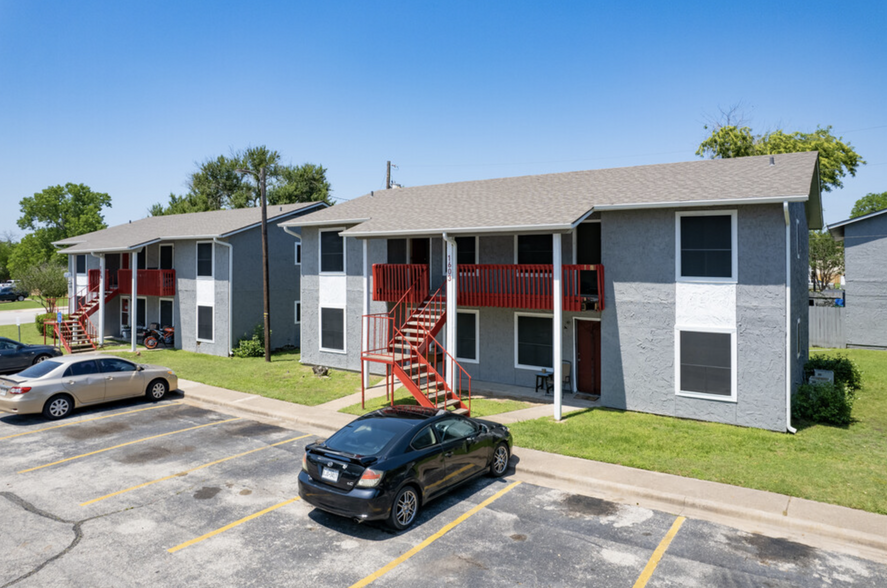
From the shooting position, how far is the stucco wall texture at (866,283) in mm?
25234

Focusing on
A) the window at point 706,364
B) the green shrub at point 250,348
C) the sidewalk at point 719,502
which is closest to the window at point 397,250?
the green shrub at point 250,348

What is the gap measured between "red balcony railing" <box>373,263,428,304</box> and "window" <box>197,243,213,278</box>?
1028cm

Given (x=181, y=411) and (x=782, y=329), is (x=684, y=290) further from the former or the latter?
(x=181, y=411)

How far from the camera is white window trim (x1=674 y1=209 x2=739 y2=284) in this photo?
13055 mm

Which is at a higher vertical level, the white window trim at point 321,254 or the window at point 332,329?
the white window trim at point 321,254

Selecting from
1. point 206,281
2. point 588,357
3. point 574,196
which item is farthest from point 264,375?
point 574,196

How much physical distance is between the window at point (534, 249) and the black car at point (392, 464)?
8.22 m

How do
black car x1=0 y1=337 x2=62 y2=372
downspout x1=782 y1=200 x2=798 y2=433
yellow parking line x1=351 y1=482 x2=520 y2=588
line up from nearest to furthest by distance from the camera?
1. yellow parking line x1=351 y1=482 x2=520 y2=588
2. downspout x1=782 y1=200 x2=798 y2=433
3. black car x1=0 y1=337 x2=62 y2=372

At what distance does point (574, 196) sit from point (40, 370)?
15000mm

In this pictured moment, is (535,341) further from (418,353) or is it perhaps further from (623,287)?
(418,353)

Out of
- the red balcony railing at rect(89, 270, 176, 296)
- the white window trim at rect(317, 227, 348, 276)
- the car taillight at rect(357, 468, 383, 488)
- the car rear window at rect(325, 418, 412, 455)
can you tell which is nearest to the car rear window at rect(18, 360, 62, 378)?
the white window trim at rect(317, 227, 348, 276)

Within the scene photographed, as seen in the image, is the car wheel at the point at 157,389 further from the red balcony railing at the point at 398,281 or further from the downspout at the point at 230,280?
the downspout at the point at 230,280

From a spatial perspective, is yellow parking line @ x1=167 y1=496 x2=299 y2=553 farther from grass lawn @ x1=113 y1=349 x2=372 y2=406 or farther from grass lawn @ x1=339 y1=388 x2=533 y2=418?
grass lawn @ x1=113 y1=349 x2=372 y2=406

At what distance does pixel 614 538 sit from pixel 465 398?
27.1 feet
